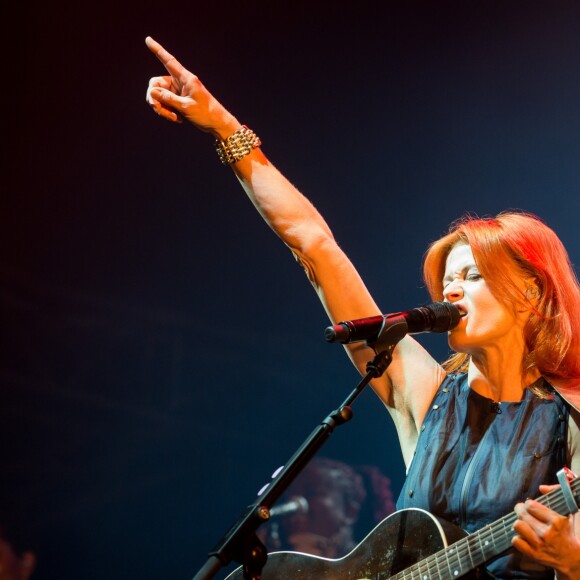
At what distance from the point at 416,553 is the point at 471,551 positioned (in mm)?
164

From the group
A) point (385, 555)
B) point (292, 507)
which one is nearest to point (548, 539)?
point (385, 555)

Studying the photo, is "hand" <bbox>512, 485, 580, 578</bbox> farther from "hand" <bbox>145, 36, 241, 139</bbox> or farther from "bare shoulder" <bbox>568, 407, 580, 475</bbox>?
"hand" <bbox>145, 36, 241, 139</bbox>

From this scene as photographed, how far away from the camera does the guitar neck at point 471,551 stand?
179cm

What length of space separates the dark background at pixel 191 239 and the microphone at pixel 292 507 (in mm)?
276

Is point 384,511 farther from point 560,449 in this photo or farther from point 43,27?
point 43,27

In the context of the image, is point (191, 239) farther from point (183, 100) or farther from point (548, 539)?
point (548, 539)

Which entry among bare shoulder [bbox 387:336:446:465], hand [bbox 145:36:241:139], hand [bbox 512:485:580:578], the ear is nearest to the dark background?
bare shoulder [bbox 387:336:446:465]

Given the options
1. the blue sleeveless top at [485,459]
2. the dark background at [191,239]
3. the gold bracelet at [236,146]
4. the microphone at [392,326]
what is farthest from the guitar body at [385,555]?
the dark background at [191,239]

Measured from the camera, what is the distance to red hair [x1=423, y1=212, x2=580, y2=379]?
221 cm

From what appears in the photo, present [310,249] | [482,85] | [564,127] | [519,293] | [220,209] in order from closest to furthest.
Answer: [519,293], [310,249], [564,127], [482,85], [220,209]

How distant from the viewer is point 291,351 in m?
4.07

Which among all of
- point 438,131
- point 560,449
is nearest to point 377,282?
point 438,131

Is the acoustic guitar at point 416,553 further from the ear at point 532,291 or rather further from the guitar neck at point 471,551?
the ear at point 532,291

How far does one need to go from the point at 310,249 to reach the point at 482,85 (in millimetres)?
1966
